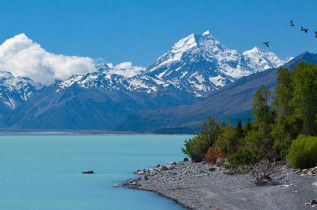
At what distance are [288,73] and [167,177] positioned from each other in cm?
2427

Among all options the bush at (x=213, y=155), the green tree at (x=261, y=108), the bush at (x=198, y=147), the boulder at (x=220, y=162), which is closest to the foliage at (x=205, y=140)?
the bush at (x=198, y=147)

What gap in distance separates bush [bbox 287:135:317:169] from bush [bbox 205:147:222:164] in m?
23.8

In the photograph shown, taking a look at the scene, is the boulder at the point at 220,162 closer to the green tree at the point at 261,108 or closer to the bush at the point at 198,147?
the green tree at the point at 261,108

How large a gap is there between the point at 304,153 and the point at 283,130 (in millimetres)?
13460

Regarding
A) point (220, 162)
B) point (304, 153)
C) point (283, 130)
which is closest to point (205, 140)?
point (220, 162)

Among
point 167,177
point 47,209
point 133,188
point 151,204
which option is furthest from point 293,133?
point 47,209

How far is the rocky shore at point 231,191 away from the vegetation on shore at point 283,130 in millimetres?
2864

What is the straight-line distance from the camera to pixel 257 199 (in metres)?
45.4

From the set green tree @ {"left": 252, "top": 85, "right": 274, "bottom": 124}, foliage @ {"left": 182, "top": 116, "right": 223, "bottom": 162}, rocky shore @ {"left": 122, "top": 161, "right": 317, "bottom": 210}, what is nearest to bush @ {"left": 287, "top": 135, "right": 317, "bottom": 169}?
rocky shore @ {"left": 122, "top": 161, "right": 317, "bottom": 210}

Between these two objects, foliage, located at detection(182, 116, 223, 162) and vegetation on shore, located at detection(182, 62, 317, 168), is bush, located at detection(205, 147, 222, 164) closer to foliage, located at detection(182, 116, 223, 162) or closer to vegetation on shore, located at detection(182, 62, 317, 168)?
vegetation on shore, located at detection(182, 62, 317, 168)

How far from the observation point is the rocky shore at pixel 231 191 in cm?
4309

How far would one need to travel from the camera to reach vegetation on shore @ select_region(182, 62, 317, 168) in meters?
64.0

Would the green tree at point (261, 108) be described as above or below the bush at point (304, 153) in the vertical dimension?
above

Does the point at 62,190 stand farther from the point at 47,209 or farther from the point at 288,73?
the point at 288,73
